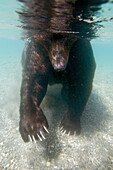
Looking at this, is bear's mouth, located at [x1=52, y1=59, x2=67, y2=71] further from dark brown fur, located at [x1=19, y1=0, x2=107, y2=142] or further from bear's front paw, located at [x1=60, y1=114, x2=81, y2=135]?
bear's front paw, located at [x1=60, y1=114, x2=81, y2=135]

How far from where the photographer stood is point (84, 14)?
471 centimetres

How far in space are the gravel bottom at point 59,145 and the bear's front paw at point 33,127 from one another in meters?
0.71

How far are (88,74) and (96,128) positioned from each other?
84.0 inches

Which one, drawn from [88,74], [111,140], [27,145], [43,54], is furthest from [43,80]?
[111,140]

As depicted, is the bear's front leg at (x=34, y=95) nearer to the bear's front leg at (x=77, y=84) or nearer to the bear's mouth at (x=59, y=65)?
the bear's mouth at (x=59, y=65)

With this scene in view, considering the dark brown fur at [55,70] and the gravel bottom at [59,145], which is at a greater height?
the dark brown fur at [55,70]

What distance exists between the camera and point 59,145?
4.15 metres

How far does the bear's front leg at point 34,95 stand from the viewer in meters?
3.47

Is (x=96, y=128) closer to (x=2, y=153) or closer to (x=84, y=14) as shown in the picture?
(x=2, y=153)

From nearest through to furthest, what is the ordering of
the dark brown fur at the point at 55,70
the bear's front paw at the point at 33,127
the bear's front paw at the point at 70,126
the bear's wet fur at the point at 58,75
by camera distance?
1. the bear's front paw at the point at 33,127
2. the dark brown fur at the point at 55,70
3. the bear's wet fur at the point at 58,75
4. the bear's front paw at the point at 70,126

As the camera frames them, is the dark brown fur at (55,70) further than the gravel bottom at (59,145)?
Yes

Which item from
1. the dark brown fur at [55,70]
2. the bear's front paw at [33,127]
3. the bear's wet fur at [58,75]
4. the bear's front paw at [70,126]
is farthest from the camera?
the bear's front paw at [70,126]

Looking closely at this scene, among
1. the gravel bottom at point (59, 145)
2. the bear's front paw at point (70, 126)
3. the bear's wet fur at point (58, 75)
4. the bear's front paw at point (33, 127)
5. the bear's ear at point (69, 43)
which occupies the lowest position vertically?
the gravel bottom at point (59, 145)

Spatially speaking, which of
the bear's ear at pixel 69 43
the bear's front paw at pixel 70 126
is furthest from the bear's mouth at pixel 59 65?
the bear's front paw at pixel 70 126
